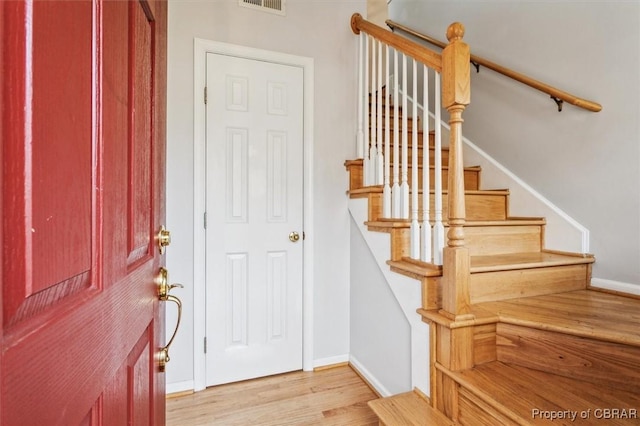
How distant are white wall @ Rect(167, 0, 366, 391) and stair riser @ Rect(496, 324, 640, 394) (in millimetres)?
1151

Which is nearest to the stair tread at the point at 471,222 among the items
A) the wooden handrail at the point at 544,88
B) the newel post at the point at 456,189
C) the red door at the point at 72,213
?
the newel post at the point at 456,189

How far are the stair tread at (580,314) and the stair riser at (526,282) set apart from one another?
0.03 m

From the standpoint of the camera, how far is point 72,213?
0.39 metres

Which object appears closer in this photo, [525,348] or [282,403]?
[525,348]

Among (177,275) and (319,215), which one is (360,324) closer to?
(319,215)

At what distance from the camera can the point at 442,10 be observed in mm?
2771

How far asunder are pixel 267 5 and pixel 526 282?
223cm

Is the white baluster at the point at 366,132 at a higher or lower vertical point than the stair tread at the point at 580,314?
higher

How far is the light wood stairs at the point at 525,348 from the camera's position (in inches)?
41.7

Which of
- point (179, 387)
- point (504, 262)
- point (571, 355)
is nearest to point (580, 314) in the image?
point (571, 355)

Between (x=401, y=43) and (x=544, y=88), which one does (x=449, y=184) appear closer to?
(x=401, y=43)

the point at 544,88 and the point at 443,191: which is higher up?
the point at 544,88

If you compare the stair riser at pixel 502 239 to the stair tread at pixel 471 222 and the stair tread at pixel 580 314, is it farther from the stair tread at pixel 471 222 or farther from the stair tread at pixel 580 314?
the stair tread at pixel 580 314

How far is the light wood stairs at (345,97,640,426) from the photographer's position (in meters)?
1.06
